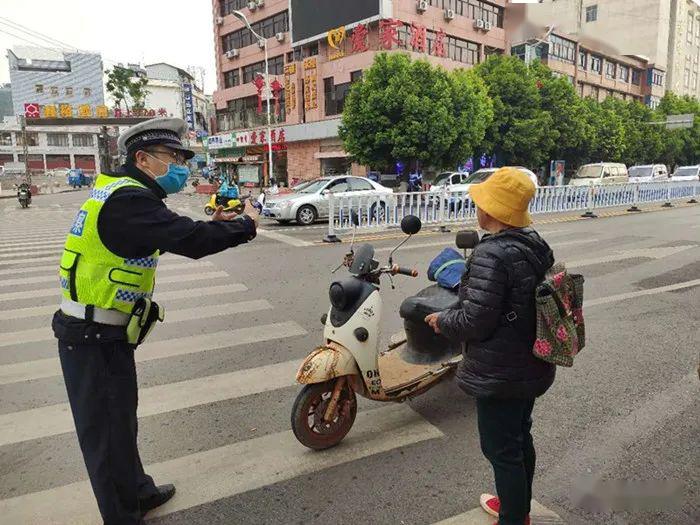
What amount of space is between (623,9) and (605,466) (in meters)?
52.6

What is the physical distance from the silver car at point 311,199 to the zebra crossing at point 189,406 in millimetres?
7924

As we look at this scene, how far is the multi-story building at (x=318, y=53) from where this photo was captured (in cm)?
3131

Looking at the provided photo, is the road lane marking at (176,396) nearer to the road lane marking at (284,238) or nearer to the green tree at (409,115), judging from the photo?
the road lane marking at (284,238)

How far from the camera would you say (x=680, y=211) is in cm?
1800

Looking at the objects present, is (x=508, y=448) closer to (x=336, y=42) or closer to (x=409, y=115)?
(x=409, y=115)

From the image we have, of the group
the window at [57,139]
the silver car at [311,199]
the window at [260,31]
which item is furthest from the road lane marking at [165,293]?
the window at [57,139]

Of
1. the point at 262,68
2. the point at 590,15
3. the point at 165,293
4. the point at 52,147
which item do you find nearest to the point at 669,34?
the point at 590,15

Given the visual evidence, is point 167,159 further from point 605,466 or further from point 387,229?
point 387,229

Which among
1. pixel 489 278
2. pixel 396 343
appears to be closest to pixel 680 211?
pixel 396 343

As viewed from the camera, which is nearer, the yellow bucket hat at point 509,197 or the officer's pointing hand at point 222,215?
the yellow bucket hat at point 509,197

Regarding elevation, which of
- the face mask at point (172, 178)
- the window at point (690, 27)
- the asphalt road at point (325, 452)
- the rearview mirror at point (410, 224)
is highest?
the window at point (690, 27)

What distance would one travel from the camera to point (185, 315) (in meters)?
6.05

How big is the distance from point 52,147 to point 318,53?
5852cm

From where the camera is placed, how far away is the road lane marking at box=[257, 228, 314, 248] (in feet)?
37.1
